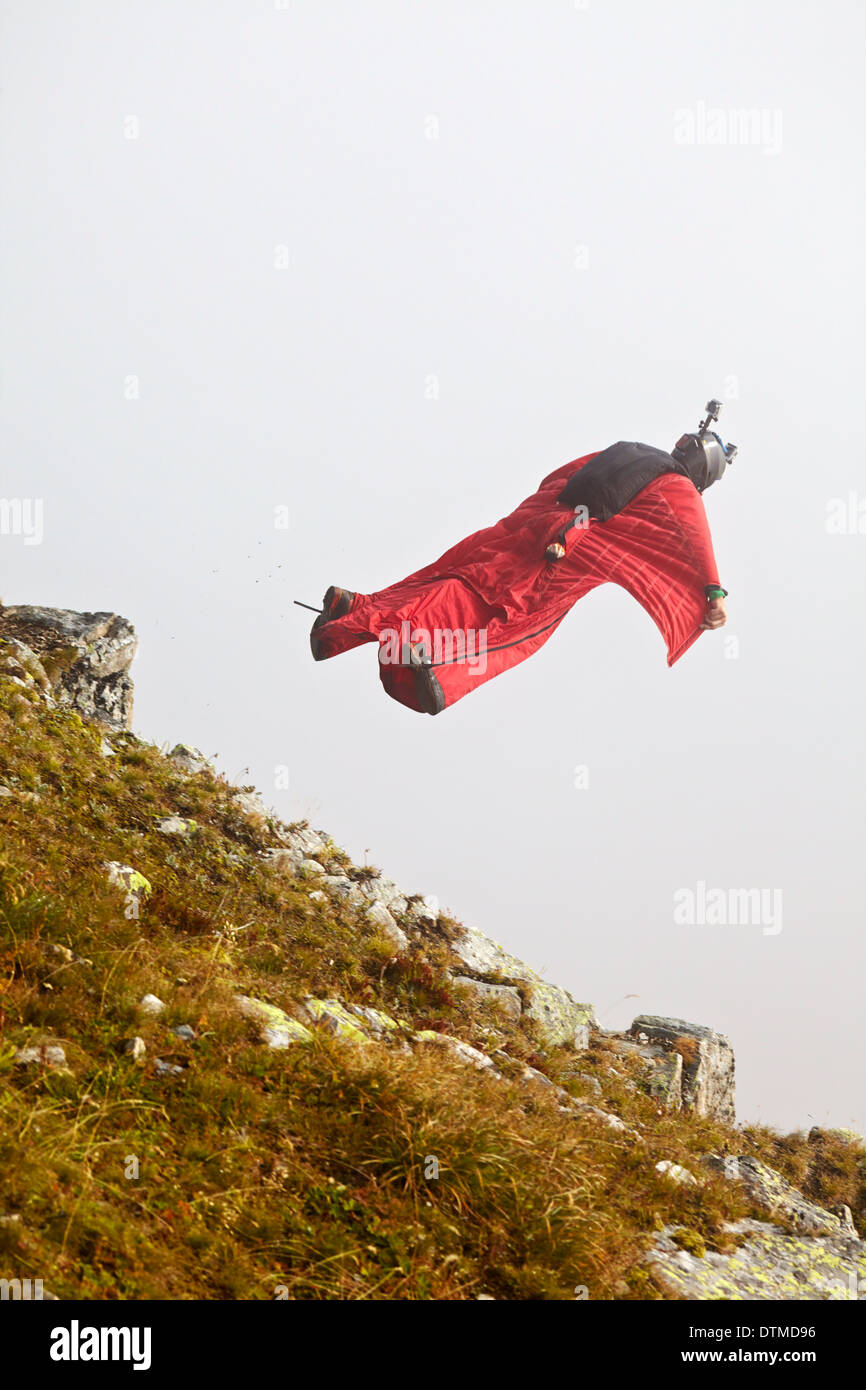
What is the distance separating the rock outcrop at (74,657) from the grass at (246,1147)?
3.15 meters

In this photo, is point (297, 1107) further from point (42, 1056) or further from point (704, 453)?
point (704, 453)

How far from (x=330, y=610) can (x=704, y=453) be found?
440 cm

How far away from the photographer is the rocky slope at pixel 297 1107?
397 centimetres

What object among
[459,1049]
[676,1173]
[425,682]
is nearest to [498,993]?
[459,1049]

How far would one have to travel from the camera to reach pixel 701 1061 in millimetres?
9969

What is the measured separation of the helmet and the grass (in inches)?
244

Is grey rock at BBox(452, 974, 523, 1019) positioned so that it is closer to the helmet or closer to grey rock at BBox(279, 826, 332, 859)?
grey rock at BBox(279, 826, 332, 859)

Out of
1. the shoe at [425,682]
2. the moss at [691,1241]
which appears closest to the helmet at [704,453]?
the shoe at [425,682]

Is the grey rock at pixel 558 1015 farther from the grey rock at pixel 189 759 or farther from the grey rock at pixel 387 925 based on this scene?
the grey rock at pixel 189 759

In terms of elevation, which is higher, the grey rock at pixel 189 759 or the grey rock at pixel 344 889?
the grey rock at pixel 189 759

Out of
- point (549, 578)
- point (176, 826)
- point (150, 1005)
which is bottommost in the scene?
point (150, 1005)
